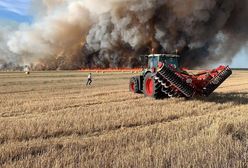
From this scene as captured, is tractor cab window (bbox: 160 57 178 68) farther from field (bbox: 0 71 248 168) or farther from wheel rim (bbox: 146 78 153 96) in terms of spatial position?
field (bbox: 0 71 248 168)

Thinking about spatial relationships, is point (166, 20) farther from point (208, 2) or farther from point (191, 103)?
point (191, 103)

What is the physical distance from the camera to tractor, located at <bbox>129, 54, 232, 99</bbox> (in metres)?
12.9

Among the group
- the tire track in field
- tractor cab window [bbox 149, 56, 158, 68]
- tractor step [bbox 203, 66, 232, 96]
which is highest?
tractor cab window [bbox 149, 56, 158, 68]

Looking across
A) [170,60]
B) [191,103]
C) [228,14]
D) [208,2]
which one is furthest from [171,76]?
[228,14]

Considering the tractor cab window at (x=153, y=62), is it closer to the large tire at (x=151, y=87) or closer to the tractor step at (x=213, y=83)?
the large tire at (x=151, y=87)

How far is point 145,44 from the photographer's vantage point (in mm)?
45000

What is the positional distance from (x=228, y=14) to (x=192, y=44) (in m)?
4.88

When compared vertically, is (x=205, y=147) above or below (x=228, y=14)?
below

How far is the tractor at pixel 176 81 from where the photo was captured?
12.9 m

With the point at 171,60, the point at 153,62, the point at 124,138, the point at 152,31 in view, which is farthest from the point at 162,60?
the point at 152,31

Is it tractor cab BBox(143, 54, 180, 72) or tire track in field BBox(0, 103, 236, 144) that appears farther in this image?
tractor cab BBox(143, 54, 180, 72)

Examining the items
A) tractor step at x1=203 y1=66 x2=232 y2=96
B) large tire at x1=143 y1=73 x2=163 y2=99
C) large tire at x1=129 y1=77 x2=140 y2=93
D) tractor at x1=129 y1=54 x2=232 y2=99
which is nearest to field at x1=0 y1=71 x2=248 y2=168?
tractor at x1=129 y1=54 x2=232 y2=99

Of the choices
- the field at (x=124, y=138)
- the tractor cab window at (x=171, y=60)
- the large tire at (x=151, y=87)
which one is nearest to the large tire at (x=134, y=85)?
the large tire at (x=151, y=87)

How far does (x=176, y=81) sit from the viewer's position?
1286 cm
